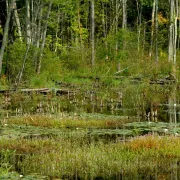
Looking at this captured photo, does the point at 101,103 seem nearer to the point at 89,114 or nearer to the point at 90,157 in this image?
the point at 89,114

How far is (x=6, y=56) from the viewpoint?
84.3 feet

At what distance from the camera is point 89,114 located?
16.5m

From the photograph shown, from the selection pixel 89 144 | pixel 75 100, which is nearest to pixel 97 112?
pixel 75 100

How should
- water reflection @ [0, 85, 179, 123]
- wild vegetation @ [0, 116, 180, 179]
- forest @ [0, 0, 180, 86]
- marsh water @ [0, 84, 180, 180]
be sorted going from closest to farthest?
wild vegetation @ [0, 116, 180, 179]
marsh water @ [0, 84, 180, 180]
water reflection @ [0, 85, 179, 123]
forest @ [0, 0, 180, 86]

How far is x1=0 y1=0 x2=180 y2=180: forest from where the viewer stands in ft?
31.1

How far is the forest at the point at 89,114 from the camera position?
9.48m

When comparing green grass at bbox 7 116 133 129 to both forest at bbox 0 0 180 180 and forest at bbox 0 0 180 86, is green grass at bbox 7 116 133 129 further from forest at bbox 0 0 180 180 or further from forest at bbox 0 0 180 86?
forest at bbox 0 0 180 86

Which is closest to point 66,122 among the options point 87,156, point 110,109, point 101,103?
point 110,109

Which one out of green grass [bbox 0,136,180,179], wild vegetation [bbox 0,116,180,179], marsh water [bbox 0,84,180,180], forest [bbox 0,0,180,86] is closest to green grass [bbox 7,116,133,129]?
marsh water [bbox 0,84,180,180]

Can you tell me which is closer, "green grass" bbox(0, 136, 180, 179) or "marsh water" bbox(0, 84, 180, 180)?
"green grass" bbox(0, 136, 180, 179)

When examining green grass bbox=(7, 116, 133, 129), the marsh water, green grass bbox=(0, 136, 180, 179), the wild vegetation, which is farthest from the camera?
green grass bbox=(7, 116, 133, 129)

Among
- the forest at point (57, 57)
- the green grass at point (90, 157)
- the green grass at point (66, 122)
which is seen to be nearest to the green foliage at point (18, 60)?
the forest at point (57, 57)

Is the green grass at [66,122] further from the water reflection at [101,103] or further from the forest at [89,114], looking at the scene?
the water reflection at [101,103]

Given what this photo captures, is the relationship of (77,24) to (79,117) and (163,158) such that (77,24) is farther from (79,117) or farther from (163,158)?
(163,158)
